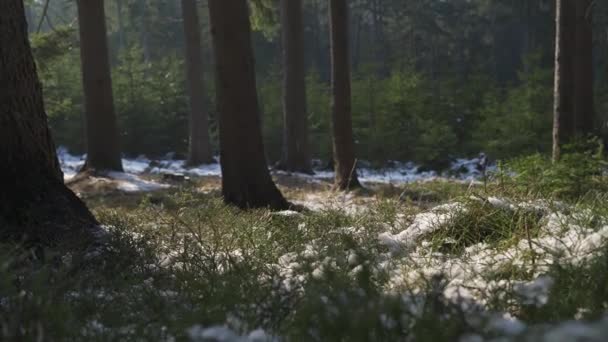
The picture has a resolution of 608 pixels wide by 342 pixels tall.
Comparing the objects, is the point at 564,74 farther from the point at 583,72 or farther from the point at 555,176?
the point at 583,72

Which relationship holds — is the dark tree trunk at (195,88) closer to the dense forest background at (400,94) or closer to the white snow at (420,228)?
the dense forest background at (400,94)

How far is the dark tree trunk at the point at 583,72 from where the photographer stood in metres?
13.2

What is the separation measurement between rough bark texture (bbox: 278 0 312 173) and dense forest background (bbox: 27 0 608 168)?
84cm

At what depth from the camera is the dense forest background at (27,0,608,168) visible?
773 inches

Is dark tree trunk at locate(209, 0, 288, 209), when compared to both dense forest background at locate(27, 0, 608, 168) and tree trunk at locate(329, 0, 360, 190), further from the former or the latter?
dense forest background at locate(27, 0, 608, 168)

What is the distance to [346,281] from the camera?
2570mm

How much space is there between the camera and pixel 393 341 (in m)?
1.87

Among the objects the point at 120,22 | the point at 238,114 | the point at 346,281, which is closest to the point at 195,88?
the point at 238,114

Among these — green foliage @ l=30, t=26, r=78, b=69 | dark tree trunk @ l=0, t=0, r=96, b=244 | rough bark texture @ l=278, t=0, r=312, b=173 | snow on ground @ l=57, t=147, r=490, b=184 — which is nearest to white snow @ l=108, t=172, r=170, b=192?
green foliage @ l=30, t=26, r=78, b=69

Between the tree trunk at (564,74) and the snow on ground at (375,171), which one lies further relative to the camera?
the snow on ground at (375,171)

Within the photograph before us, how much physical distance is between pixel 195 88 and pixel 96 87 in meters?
6.76

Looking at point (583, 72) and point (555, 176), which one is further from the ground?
point (583, 72)

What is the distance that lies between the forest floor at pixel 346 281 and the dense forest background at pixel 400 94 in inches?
375

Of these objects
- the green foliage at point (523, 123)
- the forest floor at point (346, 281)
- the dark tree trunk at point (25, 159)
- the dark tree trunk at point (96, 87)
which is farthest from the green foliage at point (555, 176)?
the green foliage at point (523, 123)
